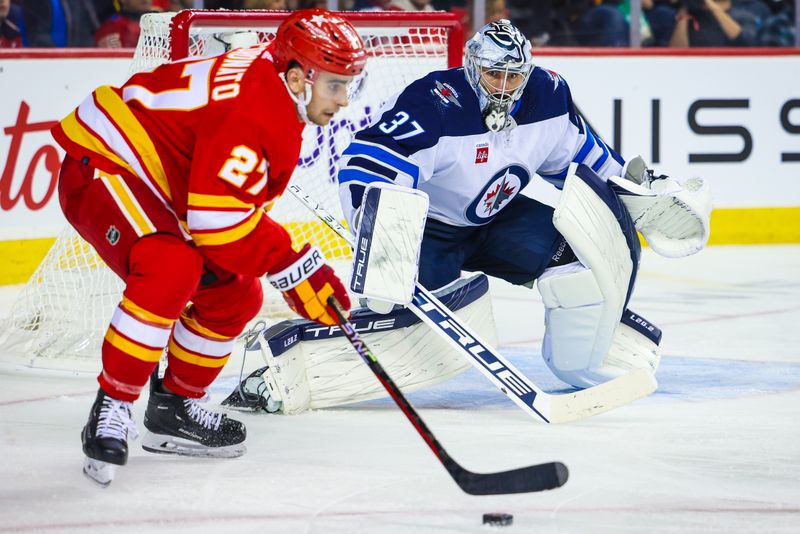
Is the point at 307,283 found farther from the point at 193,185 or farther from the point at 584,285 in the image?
the point at 584,285

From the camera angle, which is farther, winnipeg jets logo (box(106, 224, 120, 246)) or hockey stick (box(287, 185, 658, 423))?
hockey stick (box(287, 185, 658, 423))

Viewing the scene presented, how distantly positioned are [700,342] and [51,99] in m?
2.40

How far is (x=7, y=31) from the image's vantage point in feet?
16.6

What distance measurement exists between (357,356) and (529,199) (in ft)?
2.22

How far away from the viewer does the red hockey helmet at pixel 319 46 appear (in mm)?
2420

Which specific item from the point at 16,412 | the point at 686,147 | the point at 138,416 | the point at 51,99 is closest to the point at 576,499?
the point at 138,416

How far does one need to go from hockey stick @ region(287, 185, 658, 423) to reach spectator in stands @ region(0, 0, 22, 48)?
2631mm

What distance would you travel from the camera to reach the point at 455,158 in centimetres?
318

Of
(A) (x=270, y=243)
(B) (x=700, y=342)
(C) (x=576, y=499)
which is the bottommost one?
A: (B) (x=700, y=342)

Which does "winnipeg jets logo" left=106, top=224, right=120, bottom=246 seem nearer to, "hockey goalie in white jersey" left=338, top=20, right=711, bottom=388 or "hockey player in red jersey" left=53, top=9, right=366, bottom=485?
"hockey player in red jersey" left=53, top=9, right=366, bottom=485

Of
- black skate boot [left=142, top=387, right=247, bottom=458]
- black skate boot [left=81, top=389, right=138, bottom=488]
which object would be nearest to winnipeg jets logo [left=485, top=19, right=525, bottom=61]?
black skate boot [left=142, top=387, right=247, bottom=458]

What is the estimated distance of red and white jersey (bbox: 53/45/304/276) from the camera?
2338 mm

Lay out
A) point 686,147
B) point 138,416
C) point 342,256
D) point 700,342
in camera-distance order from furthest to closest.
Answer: point 686,147, point 342,256, point 700,342, point 138,416

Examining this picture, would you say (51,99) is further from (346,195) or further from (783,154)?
(783,154)
